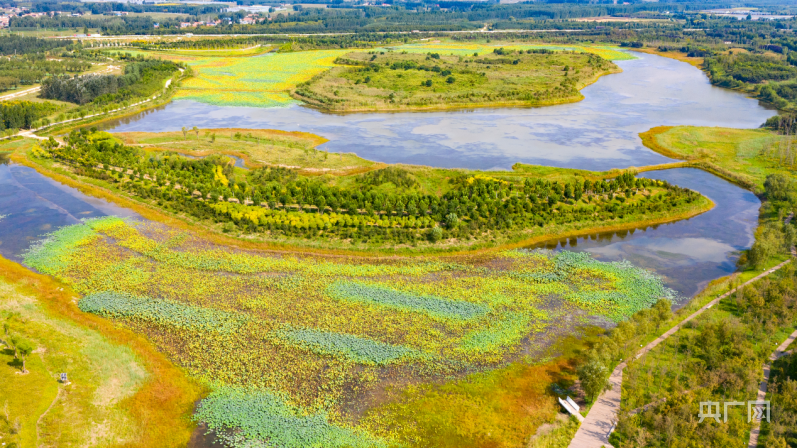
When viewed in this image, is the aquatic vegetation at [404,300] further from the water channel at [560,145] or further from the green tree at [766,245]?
the green tree at [766,245]

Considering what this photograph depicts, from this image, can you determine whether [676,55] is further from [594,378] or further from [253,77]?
[594,378]

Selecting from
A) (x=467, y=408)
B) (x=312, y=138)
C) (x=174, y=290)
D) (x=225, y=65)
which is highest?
(x=225, y=65)

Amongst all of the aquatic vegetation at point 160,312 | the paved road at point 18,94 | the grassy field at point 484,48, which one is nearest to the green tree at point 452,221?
the aquatic vegetation at point 160,312

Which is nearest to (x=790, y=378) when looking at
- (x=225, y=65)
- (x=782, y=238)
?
(x=782, y=238)

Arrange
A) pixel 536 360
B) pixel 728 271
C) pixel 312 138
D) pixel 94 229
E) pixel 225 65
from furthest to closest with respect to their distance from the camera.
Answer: pixel 225 65
pixel 312 138
pixel 94 229
pixel 728 271
pixel 536 360

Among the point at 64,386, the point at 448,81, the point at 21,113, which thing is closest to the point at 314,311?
the point at 64,386

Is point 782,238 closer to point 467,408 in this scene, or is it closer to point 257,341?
point 467,408
